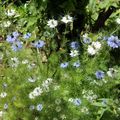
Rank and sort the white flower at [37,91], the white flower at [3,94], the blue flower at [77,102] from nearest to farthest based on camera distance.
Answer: the blue flower at [77,102] < the white flower at [37,91] < the white flower at [3,94]

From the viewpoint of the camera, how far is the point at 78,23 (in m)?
4.06

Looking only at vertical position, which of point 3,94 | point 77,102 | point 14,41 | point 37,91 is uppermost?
point 14,41

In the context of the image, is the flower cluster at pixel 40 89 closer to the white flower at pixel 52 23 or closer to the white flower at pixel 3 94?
the white flower at pixel 3 94

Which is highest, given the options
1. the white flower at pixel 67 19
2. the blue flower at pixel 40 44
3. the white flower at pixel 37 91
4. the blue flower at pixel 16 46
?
the white flower at pixel 67 19

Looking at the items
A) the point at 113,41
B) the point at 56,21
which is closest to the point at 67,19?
the point at 56,21

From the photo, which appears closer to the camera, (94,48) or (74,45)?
(94,48)

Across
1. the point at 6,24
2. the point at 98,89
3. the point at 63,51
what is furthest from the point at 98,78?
the point at 6,24

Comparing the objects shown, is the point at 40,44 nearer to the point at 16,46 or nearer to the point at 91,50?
the point at 16,46

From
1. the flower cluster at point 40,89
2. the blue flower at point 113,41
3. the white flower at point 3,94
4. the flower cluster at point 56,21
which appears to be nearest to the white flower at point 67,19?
the flower cluster at point 56,21

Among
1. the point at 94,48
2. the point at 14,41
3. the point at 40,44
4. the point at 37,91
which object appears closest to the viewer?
the point at 37,91

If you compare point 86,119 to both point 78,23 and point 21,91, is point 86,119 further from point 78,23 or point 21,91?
point 78,23

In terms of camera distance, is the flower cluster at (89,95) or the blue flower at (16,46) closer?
the flower cluster at (89,95)

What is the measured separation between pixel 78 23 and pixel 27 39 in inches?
17.7

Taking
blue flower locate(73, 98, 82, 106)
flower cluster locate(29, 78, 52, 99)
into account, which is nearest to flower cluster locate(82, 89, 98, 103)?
blue flower locate(73, 98, 82, 106)
